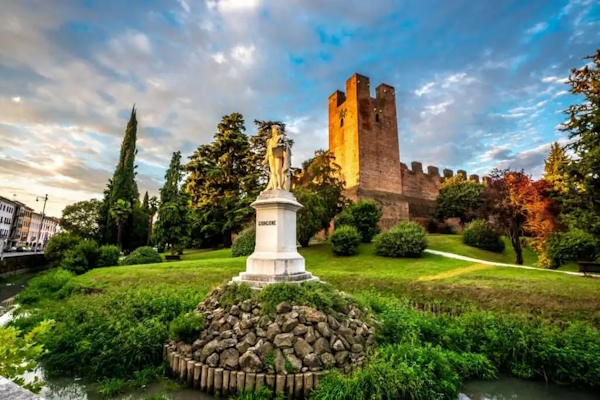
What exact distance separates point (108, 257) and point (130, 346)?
18061 mm

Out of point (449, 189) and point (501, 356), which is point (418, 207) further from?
point (501, 356)

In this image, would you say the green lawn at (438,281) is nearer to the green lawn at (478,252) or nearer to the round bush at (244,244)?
the round bush at (244,244)

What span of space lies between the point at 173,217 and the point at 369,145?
19570 mm

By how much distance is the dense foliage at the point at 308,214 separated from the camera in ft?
66.8

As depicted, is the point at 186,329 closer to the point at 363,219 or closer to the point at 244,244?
the point at 244,244

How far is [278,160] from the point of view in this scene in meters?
7.55

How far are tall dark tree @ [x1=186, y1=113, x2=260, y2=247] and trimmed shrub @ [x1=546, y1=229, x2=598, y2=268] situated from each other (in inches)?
784

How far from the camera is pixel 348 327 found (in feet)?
18.2

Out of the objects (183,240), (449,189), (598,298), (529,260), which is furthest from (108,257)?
(449,189)

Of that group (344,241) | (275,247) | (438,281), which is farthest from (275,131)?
(344,241)

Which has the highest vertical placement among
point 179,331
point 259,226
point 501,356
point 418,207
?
point 418,207

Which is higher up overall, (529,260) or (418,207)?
(418,207)

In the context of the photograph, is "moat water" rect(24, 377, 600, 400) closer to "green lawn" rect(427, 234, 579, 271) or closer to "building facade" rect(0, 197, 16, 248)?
"green lawn" rect(427, 234, 579, 271)

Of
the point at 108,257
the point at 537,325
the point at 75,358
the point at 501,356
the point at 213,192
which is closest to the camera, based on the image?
the point at 75,358
